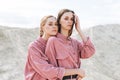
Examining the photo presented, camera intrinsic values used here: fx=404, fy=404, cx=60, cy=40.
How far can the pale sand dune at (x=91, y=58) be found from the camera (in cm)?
1298

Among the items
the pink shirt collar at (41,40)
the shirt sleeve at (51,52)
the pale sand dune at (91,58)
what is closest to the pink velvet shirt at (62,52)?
the shirt sleeve at (51,52)

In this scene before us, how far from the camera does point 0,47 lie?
15.5m

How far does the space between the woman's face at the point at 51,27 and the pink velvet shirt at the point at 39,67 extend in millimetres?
84

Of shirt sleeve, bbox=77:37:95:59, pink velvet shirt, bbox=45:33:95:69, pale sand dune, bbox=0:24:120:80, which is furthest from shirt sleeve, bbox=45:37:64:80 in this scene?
pale sand dune, bbox=0:24:120:80

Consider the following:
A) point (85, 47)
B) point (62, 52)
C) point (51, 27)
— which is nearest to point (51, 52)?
point (62, 52)

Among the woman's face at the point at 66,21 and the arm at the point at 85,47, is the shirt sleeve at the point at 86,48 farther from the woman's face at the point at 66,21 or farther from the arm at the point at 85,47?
the woman's face at the point at 66,21

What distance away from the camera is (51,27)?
3104mm

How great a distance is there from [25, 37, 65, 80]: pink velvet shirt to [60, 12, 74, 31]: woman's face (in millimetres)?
198

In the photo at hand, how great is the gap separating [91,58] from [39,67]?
37.9 feet

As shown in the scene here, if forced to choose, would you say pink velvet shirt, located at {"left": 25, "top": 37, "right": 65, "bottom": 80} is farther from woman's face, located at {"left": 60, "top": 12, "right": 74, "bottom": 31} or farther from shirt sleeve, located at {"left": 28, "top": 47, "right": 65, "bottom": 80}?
woman's face, located at {"left": 60, "top": 12, "right": 74, "bottom": 31}

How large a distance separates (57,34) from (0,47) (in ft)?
41.4

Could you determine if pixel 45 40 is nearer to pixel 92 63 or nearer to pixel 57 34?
pixel 57 34

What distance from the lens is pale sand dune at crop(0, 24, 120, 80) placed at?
1298 centimetres

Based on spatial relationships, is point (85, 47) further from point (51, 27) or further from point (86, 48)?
point (51, 27)
